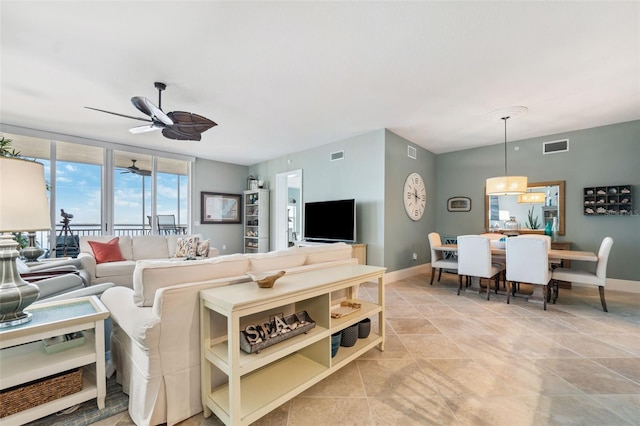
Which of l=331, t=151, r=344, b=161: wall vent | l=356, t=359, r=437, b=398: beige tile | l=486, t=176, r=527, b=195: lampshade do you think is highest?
l=331, t=151, r=344, b=161: wall vent

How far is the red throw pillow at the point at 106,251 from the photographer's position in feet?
13.9

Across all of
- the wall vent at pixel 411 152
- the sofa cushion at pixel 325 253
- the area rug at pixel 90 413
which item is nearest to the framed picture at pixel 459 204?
the wall vent at pixel 411 152

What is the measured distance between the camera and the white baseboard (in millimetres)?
4223

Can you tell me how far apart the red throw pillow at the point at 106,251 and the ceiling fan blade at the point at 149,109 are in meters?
2.69

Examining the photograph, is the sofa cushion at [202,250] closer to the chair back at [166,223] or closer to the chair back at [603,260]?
the chair back at [166,223]

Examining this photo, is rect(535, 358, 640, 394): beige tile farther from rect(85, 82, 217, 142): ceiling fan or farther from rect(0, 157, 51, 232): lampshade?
rect(85, 82, 217, 142): ceiling fan

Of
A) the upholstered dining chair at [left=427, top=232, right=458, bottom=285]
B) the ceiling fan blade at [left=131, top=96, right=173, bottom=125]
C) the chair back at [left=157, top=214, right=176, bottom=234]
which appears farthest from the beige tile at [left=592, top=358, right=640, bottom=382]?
the chair back at [left=157, top=214, right=176, bottom=234]

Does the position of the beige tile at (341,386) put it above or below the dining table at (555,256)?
below

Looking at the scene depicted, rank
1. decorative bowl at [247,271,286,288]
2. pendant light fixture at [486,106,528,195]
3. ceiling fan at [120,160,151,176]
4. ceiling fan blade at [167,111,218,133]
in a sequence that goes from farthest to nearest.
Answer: ceiling fan at [120,160,151,176], pendant light fixture at [486,106,528,195], ceiling fan blade at [167,111,218,133], decorative bowl at [247,271,286,288]

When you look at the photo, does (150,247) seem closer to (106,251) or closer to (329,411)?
(106,251)

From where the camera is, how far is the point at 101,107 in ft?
11.8

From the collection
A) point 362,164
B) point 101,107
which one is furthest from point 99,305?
point 362,164

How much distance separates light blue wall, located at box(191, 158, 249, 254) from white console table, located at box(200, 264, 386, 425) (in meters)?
5.43

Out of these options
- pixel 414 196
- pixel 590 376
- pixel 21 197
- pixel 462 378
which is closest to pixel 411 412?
pixel 462 378
